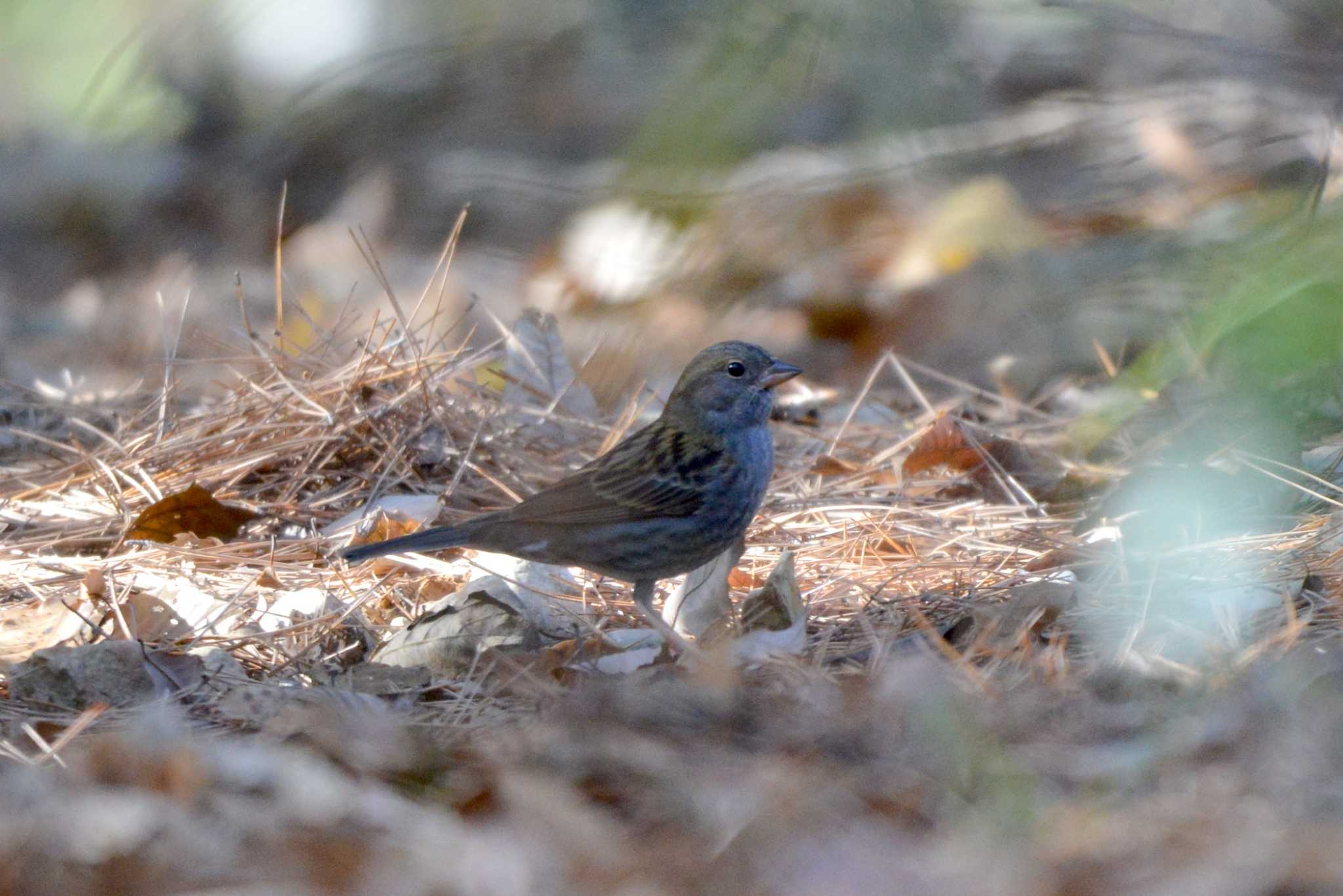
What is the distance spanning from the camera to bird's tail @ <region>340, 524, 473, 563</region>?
3.43 meters

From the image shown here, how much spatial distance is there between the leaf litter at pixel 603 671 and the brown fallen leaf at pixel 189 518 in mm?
12

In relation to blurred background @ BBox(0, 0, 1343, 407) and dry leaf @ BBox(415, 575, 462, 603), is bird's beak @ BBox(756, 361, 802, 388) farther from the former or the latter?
dry leaf @ BBox(415, 575, 462, 603)

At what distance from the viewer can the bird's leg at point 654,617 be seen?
299cm

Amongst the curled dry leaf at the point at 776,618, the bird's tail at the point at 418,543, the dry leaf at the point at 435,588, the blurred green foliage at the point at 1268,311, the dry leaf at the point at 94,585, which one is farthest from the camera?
the dry leaf at the point at 435,588

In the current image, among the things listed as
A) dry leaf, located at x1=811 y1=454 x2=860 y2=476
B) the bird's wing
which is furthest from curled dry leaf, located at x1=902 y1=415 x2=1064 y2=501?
the bird's wing

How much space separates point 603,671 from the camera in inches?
113

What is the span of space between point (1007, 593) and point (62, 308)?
265 inches

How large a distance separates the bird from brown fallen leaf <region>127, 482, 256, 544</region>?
82 cm

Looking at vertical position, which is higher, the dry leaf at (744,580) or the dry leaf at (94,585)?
the dry leaf at (94,585)

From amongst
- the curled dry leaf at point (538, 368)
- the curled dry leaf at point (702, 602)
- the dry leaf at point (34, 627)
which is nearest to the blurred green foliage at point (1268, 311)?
the curled dry leaf at point (702, 602)

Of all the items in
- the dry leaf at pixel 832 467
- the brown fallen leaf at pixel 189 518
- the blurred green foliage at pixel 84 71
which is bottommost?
the dry leaf at pixel 832 467

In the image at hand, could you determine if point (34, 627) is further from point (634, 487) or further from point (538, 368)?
point (538, 368)

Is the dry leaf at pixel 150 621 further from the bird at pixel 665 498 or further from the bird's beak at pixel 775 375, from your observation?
the bird's beak at pixel 775 375

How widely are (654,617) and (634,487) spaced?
62 centimetres
